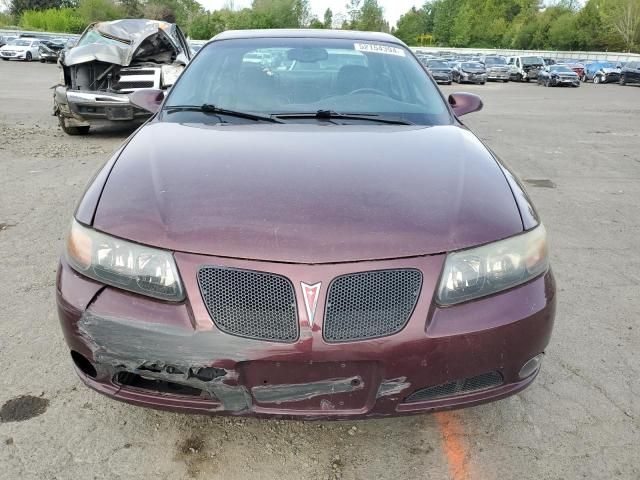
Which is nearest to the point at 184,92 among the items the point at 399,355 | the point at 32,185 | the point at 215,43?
the point at 215,43

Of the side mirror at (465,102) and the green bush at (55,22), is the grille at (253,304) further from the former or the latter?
the green bush at (55,22)

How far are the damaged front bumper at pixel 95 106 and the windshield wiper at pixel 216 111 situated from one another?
18.5 feet

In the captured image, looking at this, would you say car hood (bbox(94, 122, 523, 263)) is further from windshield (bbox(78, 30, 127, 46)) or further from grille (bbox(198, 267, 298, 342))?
windshield (bbox(78, 30, 127, 46))

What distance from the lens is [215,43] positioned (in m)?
3.64

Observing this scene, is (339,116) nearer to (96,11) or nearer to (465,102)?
(465,102)

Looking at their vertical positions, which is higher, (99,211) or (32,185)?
(99,211)

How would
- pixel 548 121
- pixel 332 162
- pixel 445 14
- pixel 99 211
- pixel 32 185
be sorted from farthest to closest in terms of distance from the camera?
1. pixel 445 14
2. pixel 548 121
3. pixel 32 185
4. pixel 332 162
5. pixel 99 211

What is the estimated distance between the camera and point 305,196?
6.59ft

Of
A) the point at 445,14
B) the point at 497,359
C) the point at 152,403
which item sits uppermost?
the point at 445,14

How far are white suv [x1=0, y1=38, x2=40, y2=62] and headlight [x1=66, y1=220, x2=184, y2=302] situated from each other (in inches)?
1675

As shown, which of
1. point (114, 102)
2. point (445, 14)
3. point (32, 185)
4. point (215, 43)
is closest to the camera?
point (215, 43)

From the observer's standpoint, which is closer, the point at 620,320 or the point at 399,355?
the point at 399,355

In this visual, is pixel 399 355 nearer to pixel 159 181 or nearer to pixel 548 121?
pixel 159 181

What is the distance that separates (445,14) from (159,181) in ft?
344
